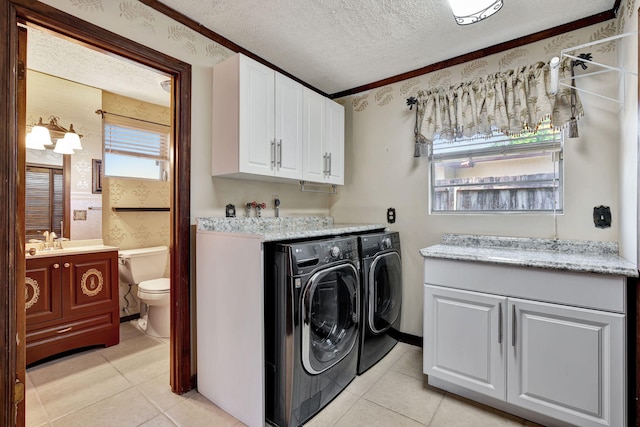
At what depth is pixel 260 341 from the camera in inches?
58.6

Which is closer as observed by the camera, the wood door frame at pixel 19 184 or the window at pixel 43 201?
the wood door frame at pixel 19 184

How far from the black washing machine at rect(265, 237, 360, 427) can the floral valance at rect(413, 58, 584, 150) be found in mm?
1305

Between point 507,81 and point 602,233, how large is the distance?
1.15 metres

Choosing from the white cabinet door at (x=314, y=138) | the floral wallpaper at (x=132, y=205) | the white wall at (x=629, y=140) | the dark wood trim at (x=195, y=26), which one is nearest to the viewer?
the white wall at (x=629, y=140)

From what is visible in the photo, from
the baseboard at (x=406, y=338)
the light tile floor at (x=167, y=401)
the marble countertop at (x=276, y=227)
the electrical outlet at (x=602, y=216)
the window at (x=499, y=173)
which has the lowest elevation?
the light tile floor at (x=167, y=401)

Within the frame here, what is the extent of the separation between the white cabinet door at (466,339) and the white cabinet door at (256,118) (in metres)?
1.37

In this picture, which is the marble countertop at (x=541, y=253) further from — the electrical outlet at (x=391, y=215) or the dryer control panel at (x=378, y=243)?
the electrical outlet at (x=391, y=215)

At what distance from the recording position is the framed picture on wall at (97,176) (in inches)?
110

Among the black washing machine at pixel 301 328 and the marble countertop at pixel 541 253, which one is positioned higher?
the marble countertop at pixel 541 253

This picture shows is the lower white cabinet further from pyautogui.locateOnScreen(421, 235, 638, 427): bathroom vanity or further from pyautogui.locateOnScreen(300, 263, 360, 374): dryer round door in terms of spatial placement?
pyautogui.locateOnScreen(300, 263, 360, 374): dryer round door

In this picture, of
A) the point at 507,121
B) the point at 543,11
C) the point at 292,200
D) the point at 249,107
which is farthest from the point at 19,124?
the point at 543,11

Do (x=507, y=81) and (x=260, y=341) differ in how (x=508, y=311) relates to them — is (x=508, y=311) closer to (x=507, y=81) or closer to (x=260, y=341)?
(x=260, y=341)

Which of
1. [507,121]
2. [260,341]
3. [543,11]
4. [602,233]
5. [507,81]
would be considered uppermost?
[543,11]

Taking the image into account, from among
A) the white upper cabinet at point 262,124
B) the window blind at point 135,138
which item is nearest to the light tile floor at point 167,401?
the white upper cabinet at point 262,124
